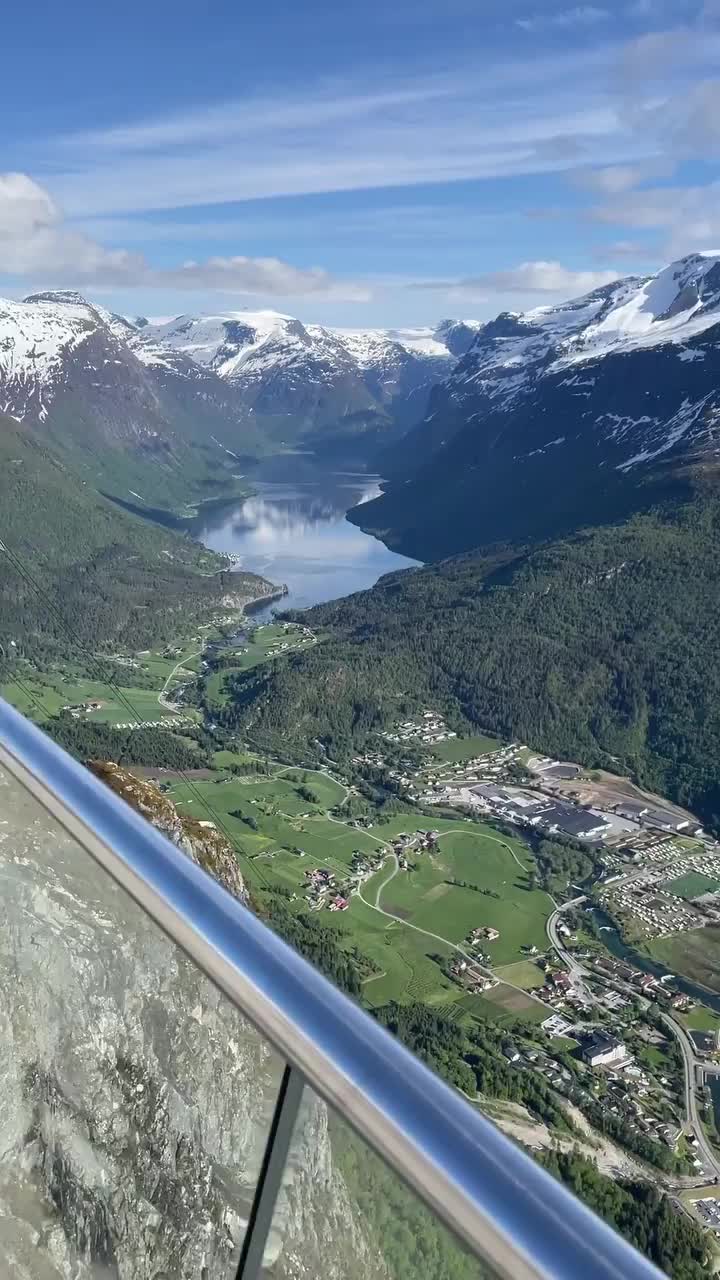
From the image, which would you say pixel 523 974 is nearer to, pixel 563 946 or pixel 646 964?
pixel 563 946

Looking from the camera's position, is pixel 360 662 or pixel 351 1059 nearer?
pixel 351 1059

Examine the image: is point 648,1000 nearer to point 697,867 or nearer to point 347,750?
point 697,867

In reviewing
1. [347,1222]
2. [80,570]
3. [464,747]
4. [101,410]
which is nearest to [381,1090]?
[347,1222]

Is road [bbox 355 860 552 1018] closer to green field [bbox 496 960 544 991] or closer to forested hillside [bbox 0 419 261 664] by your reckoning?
green field [bbox 496 960 544 991]

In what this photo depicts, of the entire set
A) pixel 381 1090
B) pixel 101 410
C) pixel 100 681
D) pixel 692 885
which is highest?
pixel 101 410

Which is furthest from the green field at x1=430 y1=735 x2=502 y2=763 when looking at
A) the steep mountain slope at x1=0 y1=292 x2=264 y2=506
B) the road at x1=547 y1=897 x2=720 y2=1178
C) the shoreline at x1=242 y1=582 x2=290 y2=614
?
the steep mountain slope at x1=0 y1=292 x2=264 y2=506

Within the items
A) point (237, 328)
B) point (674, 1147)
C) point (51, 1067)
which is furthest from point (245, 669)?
point (237, 328)
